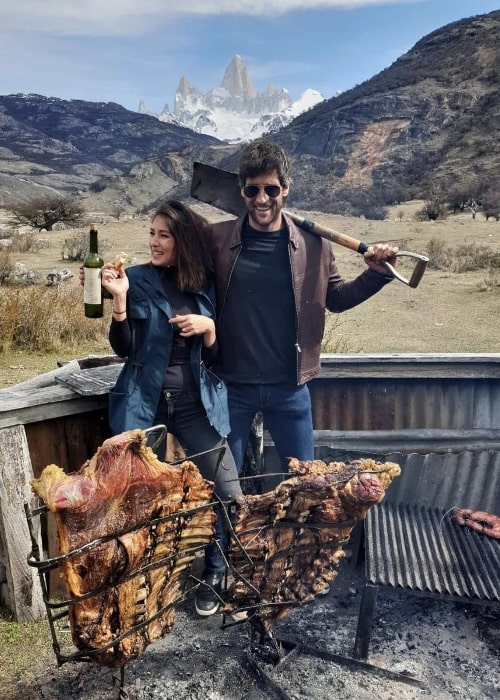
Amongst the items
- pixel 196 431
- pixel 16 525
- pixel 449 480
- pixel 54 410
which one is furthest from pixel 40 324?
pixel 449 480

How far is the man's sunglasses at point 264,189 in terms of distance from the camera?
2.78m

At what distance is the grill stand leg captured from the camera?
9.07ft

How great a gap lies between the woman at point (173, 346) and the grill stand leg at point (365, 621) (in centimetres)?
85

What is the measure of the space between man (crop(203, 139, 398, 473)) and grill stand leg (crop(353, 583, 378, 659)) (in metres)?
0.90

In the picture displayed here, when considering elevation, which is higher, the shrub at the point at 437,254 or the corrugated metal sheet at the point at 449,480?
the shrub at the point at 437,254

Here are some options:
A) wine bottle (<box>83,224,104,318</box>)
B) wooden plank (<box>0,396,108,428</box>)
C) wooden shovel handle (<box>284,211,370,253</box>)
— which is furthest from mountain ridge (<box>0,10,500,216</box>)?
wine bottle (<box>83,224,104,318</box>)

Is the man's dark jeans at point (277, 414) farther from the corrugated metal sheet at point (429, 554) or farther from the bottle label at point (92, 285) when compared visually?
the bottle label at point (92, 285)

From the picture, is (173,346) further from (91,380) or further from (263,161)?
(263,161)

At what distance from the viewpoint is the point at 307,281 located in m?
3.01

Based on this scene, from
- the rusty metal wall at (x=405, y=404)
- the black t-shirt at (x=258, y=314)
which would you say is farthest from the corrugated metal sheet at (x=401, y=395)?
the black t-shirt at (x=258, y=314)

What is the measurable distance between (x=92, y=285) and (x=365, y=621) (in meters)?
2.16

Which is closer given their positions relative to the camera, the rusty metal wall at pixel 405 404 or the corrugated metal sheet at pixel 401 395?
the corrugated metal sheet at pixel 401 395

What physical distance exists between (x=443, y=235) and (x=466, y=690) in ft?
63.9

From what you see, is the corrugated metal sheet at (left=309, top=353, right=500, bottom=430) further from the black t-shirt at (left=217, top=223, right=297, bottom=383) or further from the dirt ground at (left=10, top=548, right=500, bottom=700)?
the dirt ground at (left=10, top=548, right=500, bottom=700)
